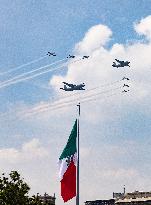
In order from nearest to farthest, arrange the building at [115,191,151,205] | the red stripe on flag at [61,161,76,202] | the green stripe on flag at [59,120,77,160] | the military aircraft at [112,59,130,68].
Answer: the red stripe on flag at [61,161,76,202] < the green stripe on flag at [59,120,77,160] < the military aircraft at [112,59,130,68] < the building at [115,191,151,205]

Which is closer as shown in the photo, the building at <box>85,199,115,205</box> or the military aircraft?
the military aircraft

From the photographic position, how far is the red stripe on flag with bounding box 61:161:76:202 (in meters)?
25.9

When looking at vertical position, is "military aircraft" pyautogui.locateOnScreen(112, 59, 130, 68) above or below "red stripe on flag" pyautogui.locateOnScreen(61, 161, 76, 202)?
above

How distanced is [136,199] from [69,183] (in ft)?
322

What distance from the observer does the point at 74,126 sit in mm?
27312

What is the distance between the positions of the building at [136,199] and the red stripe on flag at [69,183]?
309ft

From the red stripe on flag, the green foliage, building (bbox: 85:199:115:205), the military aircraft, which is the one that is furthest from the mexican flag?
building (bbox: 85:199:115:205)

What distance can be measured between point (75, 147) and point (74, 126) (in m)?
1.24

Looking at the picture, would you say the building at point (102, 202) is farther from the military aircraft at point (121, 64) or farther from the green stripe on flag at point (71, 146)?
the green stripe on flag at point (71, 146)

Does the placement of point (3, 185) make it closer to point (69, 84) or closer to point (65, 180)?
point (65, 180)

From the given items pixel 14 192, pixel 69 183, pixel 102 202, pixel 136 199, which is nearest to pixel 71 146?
pixel 69 183

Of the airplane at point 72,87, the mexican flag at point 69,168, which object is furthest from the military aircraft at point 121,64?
the mexican flag at point 69,168

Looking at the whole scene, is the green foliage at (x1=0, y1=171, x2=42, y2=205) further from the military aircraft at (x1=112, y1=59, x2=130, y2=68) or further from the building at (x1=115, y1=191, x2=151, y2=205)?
the building at (x1=115, y1=191, x2=151, y2=205)

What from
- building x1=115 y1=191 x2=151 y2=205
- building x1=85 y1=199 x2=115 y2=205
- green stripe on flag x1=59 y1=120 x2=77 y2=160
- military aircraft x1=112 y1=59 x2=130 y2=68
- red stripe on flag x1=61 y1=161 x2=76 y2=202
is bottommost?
red stripe on flag x1=61 y1=161 x2=76 y2=202
